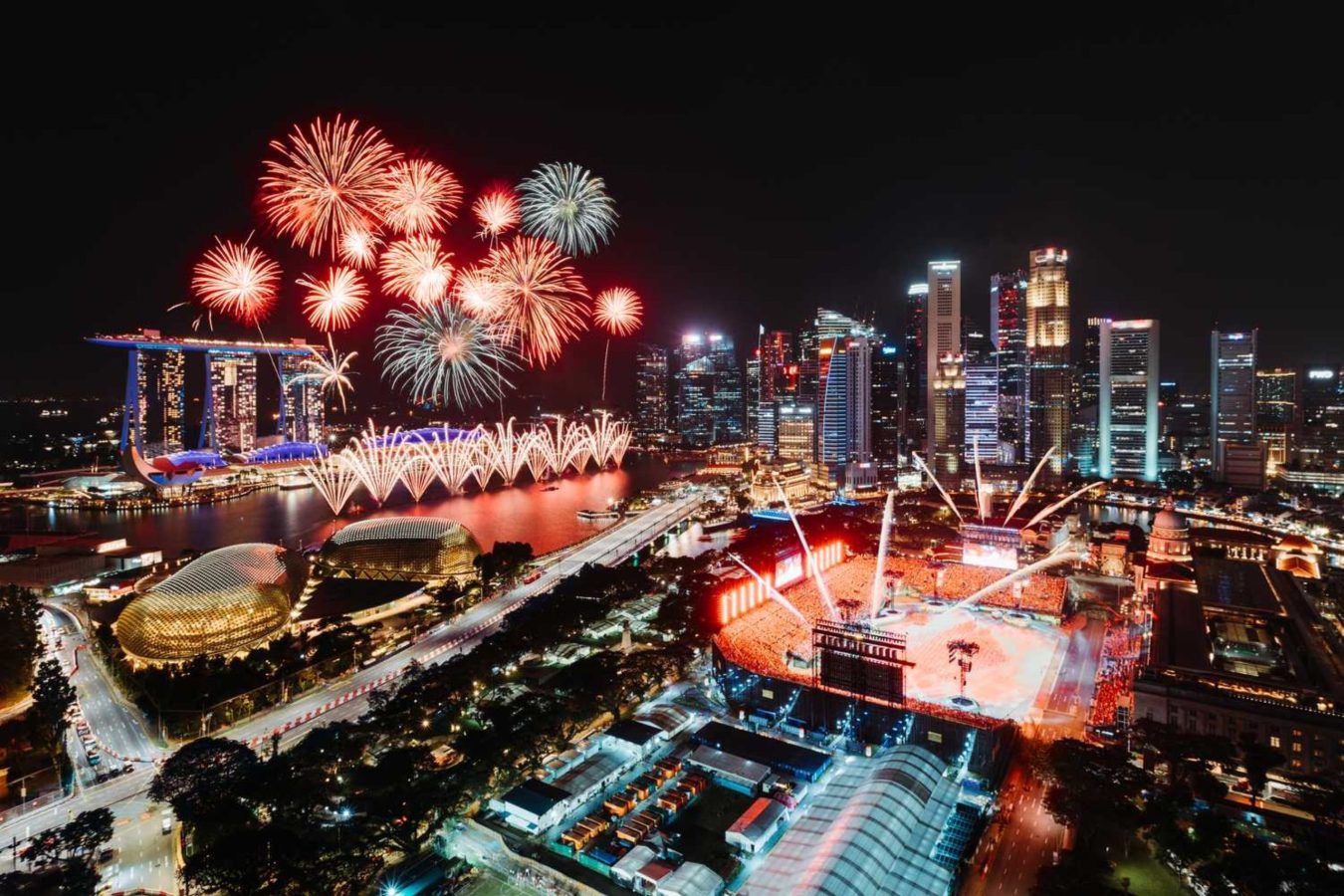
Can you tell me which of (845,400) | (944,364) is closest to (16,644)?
(845,400)

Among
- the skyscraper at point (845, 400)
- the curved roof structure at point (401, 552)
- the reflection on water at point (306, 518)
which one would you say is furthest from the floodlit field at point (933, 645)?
the skyscraper at point (845, 400)

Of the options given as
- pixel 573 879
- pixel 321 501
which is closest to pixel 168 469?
pixel 321 501

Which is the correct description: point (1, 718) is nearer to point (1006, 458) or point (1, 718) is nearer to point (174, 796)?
point (174, 796)

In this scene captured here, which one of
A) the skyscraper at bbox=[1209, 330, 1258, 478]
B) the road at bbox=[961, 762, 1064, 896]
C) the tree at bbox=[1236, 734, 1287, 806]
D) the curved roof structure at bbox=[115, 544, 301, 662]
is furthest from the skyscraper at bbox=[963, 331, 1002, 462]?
the curved roof structure at bbox=[115, 544, 301, 662]

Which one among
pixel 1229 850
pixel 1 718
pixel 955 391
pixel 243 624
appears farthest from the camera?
pixel 955 391

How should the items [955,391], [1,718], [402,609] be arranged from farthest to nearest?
[955,391] < [402,609] < [1,718]

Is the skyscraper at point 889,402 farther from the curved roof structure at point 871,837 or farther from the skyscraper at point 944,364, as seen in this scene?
the curved roof structure at point 871,837
